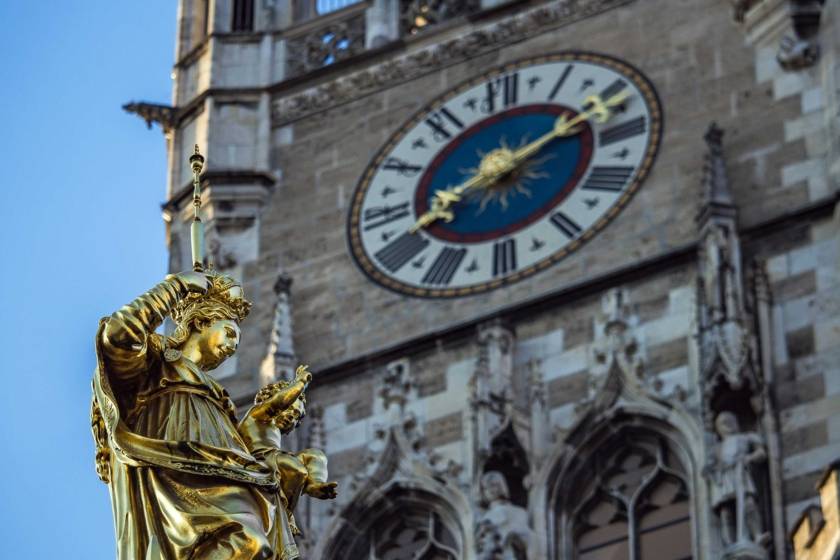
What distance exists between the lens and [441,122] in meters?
24.6

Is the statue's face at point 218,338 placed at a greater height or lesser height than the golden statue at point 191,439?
greater

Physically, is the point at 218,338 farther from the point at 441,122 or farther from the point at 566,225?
the point at 441,122

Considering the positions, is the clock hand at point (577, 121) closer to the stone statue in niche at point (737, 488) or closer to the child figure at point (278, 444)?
the stone statue in niche at point (737, 488)

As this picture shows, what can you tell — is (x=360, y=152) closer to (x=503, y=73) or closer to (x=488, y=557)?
(x=503, y=73)

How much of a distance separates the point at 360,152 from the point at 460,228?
148 cm

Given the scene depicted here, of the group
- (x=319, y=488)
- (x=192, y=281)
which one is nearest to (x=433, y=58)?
(x=192, y=281)

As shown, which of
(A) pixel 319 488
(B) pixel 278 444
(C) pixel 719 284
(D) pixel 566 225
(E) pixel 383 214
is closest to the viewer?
(A) pixel 319 488

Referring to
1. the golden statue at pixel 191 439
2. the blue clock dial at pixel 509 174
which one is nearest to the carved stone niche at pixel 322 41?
the blue clock dial at pixel 509 174

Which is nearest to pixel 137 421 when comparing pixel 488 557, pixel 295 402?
pixel 295 402

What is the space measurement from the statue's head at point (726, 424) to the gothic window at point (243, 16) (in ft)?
22.4

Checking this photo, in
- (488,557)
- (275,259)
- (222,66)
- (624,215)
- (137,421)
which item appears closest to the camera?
(137,421)

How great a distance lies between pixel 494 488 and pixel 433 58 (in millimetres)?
4405

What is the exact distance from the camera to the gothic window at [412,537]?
22.4 m

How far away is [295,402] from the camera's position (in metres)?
9.18
